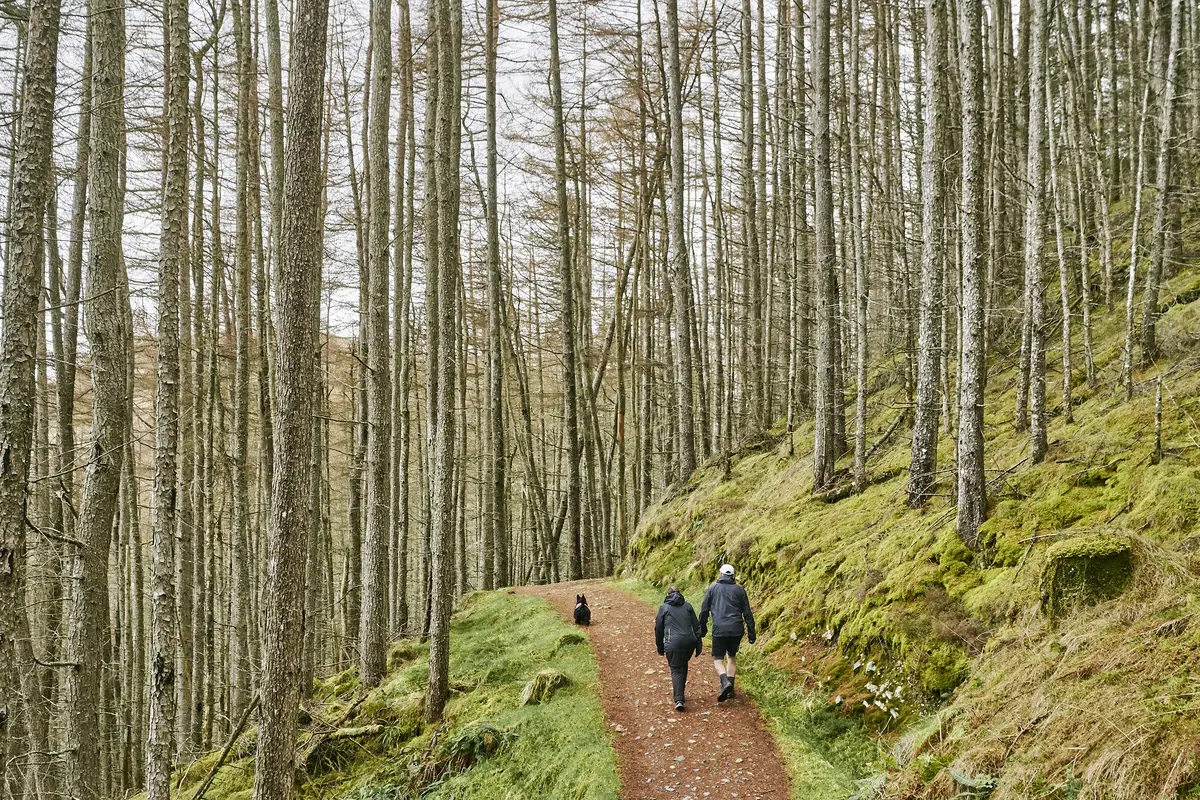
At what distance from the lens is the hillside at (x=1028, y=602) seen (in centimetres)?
435

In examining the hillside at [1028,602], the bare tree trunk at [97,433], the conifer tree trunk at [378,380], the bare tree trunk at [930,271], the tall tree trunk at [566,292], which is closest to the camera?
A: the hillside at [1028,602]

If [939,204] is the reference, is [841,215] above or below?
above

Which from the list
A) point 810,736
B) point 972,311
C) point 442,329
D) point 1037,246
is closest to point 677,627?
point 810,736

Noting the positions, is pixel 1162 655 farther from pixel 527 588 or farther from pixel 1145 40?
pixel 1145 40

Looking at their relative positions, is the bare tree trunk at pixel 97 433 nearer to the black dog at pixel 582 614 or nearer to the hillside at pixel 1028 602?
the black dog at pixel 582 614

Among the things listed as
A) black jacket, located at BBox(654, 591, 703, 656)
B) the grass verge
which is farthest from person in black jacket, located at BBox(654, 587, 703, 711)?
the grass verge

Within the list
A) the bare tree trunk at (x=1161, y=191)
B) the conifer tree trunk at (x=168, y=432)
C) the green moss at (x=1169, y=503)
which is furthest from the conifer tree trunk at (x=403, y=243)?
the green moss at (x=1169, y=503)

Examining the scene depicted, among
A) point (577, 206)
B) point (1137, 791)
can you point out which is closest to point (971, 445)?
point (1137, 791)

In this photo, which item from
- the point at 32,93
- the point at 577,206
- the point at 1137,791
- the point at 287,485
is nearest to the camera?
the point at 1137,791

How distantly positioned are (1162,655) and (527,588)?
13003 mm

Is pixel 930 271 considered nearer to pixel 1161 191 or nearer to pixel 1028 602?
pixel 1161 191

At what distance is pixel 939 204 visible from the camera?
850cm

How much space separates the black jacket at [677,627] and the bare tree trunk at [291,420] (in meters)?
4.14

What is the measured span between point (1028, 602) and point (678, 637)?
363 cm
